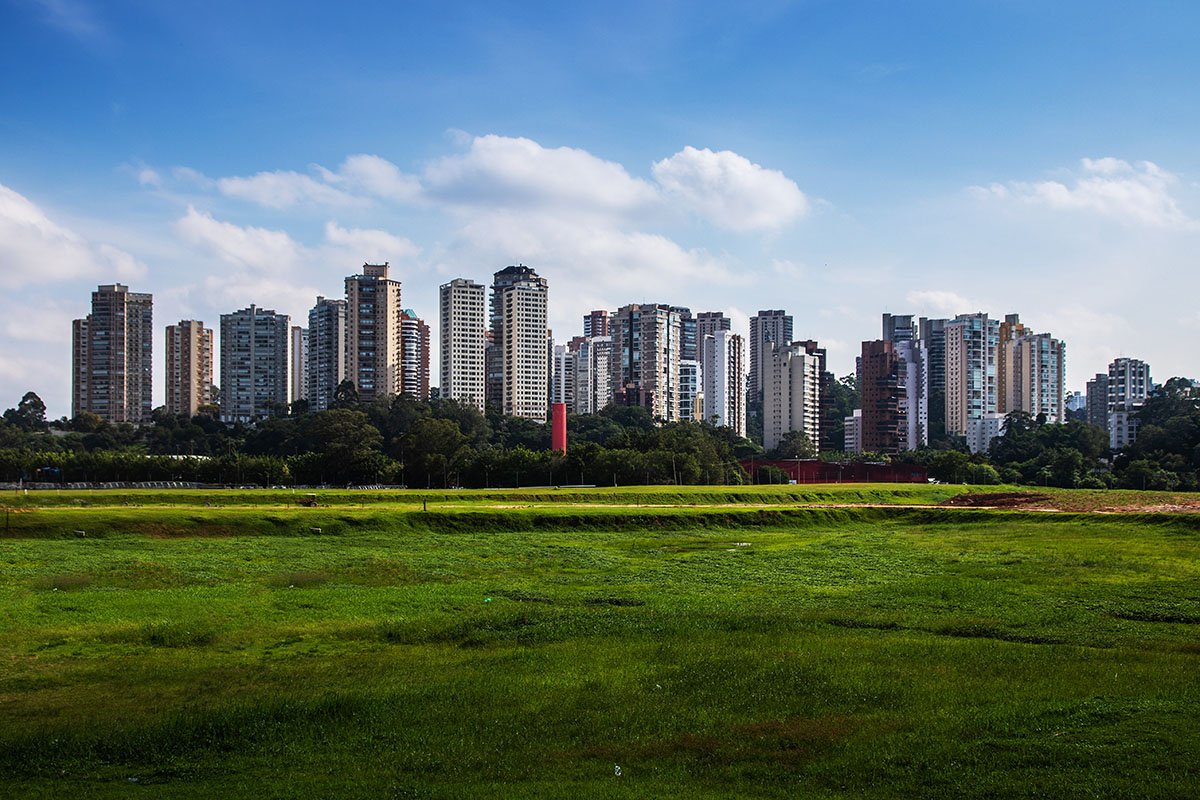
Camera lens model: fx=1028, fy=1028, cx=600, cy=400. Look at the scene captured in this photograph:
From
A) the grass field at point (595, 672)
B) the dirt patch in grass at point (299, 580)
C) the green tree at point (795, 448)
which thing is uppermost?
the green tree at point (795, 448)

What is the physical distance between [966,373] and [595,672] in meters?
174

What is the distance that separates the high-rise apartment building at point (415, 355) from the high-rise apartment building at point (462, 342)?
18.0ft

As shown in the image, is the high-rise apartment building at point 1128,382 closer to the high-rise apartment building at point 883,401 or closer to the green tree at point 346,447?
the high-rise apartment building at point 883,401

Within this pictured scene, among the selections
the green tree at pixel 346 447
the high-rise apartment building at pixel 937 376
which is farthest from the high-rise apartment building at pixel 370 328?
the high-rise apartment building at pixel 937 376

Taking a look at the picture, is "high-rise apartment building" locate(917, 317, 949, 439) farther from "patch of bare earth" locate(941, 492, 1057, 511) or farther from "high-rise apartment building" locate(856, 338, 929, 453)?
"patch of bare earth" locate(941, 492, 1057, 511)

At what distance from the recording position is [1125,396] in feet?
630

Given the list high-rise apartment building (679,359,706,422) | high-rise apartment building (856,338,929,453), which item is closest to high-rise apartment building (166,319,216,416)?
high-rise apartment building (679,359,706,422)

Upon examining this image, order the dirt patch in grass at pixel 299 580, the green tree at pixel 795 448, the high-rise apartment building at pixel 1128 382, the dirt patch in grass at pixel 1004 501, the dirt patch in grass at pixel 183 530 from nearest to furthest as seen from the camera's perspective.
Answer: the dirt patch in grass at pixel 299 580
the dirt patch in grass at pixel 183 530
the dirt patch in grass at pixel 1004 501
the green tree at pixel 795 448
the high-rise apartment building at pixel 1128 382

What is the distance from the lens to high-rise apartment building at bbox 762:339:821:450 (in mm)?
170875

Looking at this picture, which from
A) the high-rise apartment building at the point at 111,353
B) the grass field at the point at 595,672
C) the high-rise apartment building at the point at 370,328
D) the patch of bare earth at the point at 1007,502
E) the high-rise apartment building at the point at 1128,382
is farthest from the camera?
the high-rise apartment building at the point at 1128,382

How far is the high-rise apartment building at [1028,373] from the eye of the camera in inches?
7554

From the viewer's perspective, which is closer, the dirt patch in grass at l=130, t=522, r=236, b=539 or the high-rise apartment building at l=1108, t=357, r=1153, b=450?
the dirt patch in grass at l=130, t=522, r=236, b=539

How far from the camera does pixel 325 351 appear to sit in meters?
163

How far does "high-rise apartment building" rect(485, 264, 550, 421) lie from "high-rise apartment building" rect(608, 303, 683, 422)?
14394 mm
